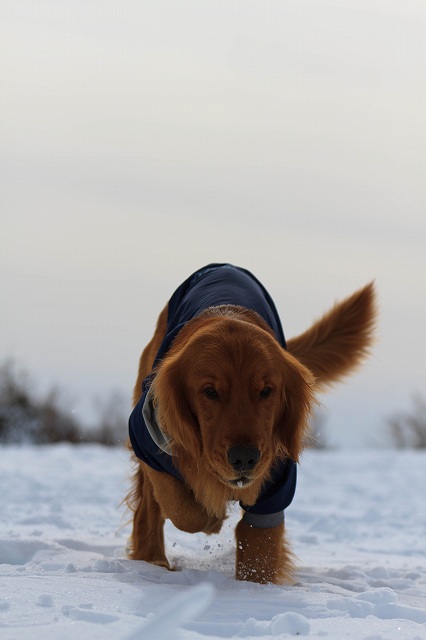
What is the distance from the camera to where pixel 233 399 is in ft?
11.7

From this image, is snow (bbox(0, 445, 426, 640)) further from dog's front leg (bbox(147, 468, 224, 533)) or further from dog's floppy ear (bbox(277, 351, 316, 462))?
dog's floppy ear (bbox(277, 351, 316, 462))

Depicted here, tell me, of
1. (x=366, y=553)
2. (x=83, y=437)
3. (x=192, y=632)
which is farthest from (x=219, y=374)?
(x=83, y=437)

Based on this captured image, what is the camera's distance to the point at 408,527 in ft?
22.5

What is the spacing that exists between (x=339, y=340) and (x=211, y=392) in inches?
73.8

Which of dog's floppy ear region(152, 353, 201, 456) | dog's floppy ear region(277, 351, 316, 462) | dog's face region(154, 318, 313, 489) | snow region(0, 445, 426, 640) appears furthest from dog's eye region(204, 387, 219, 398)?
snow region(0, 445, 426, 640)

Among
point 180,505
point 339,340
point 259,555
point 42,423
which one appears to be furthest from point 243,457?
point 42,423

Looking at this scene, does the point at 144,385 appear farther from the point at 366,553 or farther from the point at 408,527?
the point at 408,527

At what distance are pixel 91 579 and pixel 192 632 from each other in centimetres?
95

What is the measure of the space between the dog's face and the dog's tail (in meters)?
1.36

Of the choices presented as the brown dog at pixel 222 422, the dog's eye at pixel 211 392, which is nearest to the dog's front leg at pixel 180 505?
the brown dog at pixel 222 422

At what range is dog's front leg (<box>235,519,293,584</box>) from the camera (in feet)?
13.6

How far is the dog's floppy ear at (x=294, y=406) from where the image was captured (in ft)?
12.8

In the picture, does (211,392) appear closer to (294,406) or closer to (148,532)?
(294,406)

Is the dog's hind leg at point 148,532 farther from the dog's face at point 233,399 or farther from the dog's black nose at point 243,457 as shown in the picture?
the dog's black nose at point 243,457
